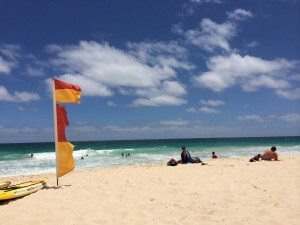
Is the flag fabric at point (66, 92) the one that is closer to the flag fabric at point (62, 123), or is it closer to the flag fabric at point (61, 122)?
the flag fabric at point (62, 123)

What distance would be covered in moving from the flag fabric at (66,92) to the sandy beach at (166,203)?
2.98 m

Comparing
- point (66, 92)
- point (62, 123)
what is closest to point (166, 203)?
point (62, 123)

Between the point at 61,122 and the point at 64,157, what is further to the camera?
the point at 64,157

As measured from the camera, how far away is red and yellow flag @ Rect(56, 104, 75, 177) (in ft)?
32.6

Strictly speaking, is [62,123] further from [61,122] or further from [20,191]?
[20,191]

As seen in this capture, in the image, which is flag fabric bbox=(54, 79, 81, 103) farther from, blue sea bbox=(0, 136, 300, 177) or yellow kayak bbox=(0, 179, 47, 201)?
blue sea bbox=(0, 136, 300, 177)

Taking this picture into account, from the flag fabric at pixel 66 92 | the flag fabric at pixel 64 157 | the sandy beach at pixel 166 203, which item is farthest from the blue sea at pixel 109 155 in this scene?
the sandy beach at pixel 166 203

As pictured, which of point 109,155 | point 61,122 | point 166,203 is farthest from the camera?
point 109,155

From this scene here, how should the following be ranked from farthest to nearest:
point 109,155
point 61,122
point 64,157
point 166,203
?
point 109,155, point 64,157, point 61,122, point 166,203

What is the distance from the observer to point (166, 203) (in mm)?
7262

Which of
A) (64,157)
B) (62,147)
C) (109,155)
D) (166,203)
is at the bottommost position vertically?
(109,155)

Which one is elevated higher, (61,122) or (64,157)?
(61,122)

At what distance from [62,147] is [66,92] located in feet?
6.26

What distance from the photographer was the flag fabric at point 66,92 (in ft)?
32.6
